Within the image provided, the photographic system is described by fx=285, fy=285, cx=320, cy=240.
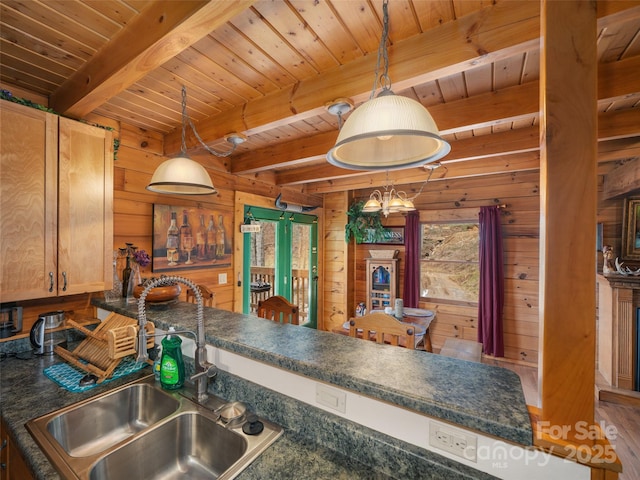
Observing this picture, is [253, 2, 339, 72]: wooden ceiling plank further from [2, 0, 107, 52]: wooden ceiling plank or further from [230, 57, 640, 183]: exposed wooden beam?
[230, 57, 640, 183]: exposed wooden beam

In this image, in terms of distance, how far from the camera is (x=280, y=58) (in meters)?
1.56

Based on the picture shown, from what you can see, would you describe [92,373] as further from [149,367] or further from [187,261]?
[187,261]

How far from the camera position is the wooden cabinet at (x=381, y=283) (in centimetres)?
436

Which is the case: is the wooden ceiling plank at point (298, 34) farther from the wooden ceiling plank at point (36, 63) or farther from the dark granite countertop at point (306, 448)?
the dark granite countertop at point (306, 448)

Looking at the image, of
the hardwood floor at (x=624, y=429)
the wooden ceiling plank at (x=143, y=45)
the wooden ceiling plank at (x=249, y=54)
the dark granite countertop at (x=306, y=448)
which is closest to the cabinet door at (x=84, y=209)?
the wooden ceiling plank at (x=143, y=45)

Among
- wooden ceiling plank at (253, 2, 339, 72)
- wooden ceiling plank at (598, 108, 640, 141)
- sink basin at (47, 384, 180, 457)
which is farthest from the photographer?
wooden ceiling plank at (598, 108, 640, 141)

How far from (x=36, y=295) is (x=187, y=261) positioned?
124 centimetres

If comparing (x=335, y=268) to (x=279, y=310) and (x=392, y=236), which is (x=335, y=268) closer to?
(x=392, y=236)

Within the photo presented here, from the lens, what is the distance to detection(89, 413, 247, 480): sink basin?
0.98 m

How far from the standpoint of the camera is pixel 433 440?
789mm

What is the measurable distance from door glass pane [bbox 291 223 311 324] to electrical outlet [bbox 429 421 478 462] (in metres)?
3.61

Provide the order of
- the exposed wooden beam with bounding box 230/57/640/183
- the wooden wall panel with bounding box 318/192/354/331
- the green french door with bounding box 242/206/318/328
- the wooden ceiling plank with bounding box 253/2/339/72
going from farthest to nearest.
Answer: the wooden wall panel with bounding box 318/192/354/331 → the green french door with bounding box 242/206/318/328 → the exposed wooden beam with bounding box 230/57/640/183 → the wooden ceiling plank with bounding box 253/2/339/72

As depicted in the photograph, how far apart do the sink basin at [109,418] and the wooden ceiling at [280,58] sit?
153 centimetres

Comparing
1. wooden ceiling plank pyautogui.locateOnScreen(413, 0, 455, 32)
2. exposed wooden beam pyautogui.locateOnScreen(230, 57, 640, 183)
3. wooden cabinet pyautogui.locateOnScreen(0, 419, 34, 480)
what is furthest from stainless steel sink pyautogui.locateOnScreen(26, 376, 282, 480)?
exposed wooden beam pyautogui.locateOnScreen(230, 57, 640, 183)
